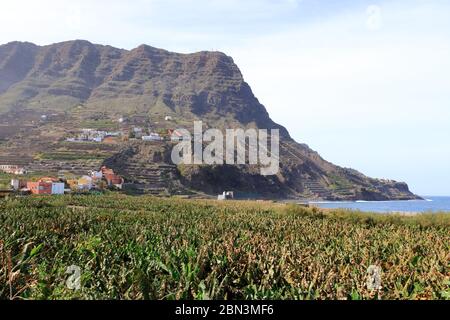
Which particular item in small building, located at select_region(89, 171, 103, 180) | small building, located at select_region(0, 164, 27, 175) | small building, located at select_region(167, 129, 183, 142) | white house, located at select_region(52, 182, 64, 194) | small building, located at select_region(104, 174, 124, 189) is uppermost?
small building, located at select_region(167, 129, 183, 142)

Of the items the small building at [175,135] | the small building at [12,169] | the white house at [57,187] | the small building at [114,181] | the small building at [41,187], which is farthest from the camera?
the small building at [175,135]

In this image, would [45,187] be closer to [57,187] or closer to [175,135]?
[57,187]

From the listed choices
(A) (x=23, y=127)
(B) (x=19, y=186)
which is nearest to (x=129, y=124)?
(A) (x=23, y=127)

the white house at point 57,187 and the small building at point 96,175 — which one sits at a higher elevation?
the small building at point 96,175

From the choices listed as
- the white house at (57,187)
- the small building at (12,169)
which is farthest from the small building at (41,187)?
the small building at (12,169)

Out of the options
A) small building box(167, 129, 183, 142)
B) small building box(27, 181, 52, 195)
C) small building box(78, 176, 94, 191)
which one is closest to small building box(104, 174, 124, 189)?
small building box(78, 176, 94, 191)

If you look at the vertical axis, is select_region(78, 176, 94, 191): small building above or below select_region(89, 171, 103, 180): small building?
below

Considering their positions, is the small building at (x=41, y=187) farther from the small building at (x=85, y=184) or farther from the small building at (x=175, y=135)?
the small building at (x=175, y=135)

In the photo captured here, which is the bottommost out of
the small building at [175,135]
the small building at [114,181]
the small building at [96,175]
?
the small building at [114,181]

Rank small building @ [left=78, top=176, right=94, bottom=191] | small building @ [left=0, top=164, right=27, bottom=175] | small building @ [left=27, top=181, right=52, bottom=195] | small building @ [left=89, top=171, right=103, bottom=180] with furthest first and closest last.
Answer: small building @ [left=0, top=164, right=27, bottom=175], small building @ [left=89, top=171, right=103, bottom=180], small building @ [left=78, top=176, right=94, bottom=191], small building @ [left=27, top=181, right=52, bottom=195]

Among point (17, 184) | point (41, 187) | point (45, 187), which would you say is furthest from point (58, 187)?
point (17, 184)

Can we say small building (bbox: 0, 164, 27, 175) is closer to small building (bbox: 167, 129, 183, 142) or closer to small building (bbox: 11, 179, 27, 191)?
small building (bbox: 11, 179, 27, 191)
